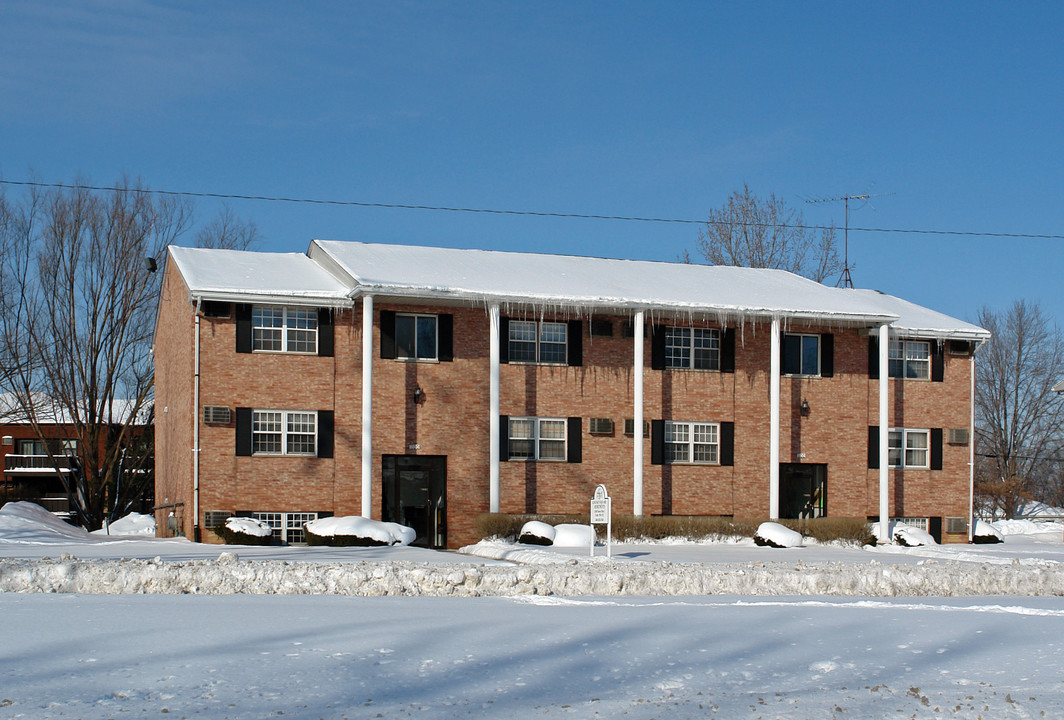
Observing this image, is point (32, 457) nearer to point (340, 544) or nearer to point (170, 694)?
point (340, 544)

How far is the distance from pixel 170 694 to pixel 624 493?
22.2 m

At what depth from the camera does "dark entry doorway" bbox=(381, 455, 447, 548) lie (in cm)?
2780

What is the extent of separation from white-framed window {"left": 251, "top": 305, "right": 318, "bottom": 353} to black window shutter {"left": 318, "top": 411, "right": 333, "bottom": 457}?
162 cm

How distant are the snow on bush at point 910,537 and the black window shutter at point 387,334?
44.3ft

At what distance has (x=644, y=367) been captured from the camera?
29.5 metres

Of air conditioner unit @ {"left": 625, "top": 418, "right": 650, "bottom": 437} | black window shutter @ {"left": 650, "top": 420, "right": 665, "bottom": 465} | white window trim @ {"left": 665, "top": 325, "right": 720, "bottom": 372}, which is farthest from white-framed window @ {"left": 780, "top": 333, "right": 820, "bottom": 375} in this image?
air conditioner unit @ {"left": 625, "top": 418, "right": 650, "bottom": 437}

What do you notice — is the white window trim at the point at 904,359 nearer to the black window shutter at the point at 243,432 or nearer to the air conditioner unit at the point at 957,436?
the air conditioner unit at the point at 957,436

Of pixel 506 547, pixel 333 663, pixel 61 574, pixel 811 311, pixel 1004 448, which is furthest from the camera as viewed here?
pixel 1004 448

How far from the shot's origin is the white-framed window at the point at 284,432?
87.9 ft

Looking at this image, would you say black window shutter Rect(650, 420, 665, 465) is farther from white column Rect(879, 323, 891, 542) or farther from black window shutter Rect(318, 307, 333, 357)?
black window shutter Rect(318, 307, 333, 357)

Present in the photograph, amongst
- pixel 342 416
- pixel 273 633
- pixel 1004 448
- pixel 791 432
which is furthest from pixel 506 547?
pixel 1004 448

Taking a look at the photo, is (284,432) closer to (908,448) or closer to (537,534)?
(537,534)

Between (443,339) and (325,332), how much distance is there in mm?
2877

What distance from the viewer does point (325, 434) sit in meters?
27.2
